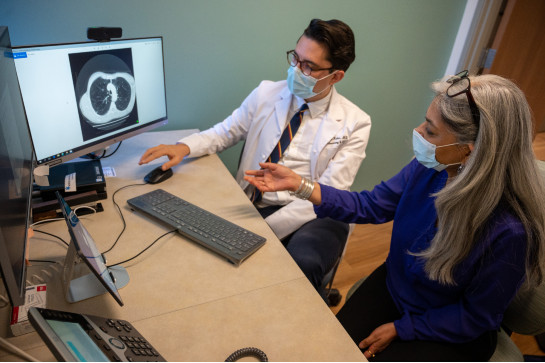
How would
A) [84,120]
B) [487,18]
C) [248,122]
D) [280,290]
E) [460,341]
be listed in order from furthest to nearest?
1. [487,18]
2. [248,122]
3. [84,120]
4. [460,341]
5. [280,290]

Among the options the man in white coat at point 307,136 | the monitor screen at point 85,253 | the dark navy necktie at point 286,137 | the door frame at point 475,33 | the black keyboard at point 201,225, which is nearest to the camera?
the monitor screen at point 85,253

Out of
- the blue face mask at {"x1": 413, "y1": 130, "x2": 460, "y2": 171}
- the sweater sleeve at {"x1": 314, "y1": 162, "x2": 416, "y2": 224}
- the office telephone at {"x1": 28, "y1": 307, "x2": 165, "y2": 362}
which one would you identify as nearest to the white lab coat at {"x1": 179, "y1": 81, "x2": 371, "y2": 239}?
the sweater sleeve at {"x1": 314, "y1": 162, "x2": 416, "y2": 224}

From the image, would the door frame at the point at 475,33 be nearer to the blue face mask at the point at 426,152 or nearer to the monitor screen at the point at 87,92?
the blue face mask at the point at 426,152

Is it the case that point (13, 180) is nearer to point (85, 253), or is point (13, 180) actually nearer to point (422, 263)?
point (85, 253)

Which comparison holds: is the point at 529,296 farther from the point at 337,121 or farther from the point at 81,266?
the point at 81,266

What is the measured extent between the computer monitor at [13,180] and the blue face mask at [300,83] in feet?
3.25

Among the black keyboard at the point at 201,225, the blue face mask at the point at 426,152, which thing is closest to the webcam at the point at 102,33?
the black keyboard at the point at 201,225

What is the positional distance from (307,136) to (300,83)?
0.80 ft

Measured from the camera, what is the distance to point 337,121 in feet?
5.33

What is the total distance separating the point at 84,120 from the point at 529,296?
62.0 inches

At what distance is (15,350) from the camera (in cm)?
72

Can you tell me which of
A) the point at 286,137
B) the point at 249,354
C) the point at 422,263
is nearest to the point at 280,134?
the point at 286,137

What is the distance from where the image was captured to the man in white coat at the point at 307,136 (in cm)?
147

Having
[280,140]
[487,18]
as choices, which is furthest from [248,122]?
[487,18]
